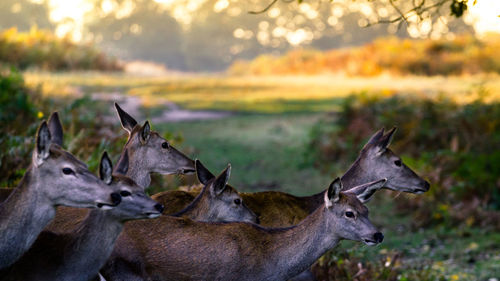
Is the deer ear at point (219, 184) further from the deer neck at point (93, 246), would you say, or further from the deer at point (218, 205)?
the deer neck at point (93, 246)

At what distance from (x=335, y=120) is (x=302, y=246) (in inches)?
536

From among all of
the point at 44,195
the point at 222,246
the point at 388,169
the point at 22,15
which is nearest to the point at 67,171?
the point at 44,195

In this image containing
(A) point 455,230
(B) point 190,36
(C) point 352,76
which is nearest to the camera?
(A) point 455,230

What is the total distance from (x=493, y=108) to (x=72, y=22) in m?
37.9

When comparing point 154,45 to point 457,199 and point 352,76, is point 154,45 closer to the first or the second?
point 352,76

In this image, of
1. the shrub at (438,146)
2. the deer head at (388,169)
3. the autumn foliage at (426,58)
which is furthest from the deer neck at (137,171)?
the autumn foliage at (426,58)

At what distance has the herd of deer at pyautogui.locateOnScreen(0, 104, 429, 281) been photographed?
4582mm

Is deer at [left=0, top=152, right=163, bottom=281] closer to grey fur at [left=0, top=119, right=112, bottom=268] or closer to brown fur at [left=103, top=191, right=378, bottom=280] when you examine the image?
grey fur at [left=0, top=119, right=112, bottom=268]

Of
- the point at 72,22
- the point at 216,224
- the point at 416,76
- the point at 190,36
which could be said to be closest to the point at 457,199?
the point at 216,224

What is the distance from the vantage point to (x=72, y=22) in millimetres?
47062

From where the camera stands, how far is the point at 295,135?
1920cm

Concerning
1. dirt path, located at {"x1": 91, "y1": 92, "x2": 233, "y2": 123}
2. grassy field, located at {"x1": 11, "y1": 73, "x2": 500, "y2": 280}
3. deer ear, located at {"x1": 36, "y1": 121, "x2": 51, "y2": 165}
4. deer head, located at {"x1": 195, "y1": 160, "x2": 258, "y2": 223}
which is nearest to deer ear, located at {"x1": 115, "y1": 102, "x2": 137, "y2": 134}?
deer head, located at {"x1": 195, "y1": 160, "x2": 258, "y2": 223}

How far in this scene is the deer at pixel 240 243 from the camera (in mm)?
5340

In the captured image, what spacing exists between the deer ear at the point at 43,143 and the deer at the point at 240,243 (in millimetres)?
1046
